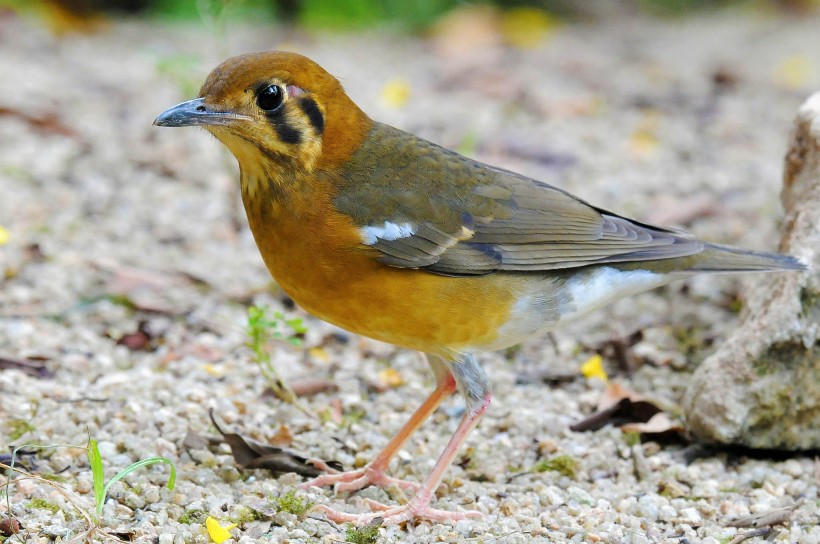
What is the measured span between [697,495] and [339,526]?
1.63 metres

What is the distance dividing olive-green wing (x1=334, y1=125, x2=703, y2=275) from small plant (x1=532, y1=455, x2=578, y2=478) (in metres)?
0.89

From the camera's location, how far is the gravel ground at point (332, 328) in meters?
4.52

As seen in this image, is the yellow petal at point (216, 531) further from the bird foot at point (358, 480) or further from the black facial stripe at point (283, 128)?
the black facial stripe at point (283, 128)

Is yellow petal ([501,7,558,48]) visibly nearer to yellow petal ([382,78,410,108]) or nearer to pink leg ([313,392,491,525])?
yellow petal ([382,78,410,108])

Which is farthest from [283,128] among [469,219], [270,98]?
[469,219]

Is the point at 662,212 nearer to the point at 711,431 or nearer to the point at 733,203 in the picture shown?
the point at 733,203

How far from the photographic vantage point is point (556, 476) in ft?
16.2

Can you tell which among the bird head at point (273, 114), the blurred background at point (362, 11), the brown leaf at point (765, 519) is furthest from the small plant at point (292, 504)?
the blurred background at point (362, 11)

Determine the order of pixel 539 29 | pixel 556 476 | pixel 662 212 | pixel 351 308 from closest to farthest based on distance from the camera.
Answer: pixel 351 308 < pixel 556 476 < pixel 662 212 < pixel 539 29

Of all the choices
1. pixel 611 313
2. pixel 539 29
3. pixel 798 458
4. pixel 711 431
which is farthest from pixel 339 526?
pixel 539 29

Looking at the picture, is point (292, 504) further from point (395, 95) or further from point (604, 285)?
point (395, 95)

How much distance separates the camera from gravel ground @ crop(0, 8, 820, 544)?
4523mm

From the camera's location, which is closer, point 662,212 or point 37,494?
point 37,494

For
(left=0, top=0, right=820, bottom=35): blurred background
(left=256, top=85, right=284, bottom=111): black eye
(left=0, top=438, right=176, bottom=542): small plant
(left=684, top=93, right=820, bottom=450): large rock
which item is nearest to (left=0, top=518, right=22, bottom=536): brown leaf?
(left=0, top=438, right=176, bottom=542): small plant
